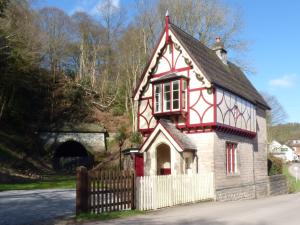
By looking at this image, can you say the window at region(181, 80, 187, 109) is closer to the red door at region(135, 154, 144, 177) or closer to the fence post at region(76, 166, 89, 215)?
the red door at region(135, 154, 144, 177)

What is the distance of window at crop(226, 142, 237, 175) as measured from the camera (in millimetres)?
22719

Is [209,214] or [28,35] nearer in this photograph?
[209,214]

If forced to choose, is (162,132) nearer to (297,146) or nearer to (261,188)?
(261,188)

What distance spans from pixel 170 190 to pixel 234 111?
920cm

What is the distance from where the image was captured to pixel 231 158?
2317cm

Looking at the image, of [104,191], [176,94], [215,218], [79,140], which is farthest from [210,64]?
[79,140]

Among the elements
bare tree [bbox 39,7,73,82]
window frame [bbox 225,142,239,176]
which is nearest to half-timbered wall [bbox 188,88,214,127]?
window frame [bbox 225,142,239,176]

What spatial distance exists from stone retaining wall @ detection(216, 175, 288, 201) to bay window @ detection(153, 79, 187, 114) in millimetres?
5194

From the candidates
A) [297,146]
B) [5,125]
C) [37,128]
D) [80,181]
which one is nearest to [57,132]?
[37,128]

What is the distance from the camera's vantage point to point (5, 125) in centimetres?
3706

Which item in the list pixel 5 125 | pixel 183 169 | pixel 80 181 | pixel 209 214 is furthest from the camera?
pixel 5 125

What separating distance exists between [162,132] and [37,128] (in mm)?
20717

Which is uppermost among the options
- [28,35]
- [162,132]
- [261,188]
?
[28,35]

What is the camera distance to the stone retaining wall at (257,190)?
21.6 m
